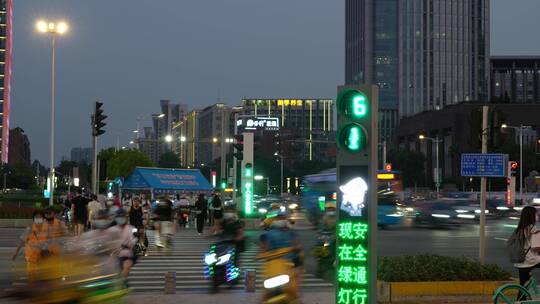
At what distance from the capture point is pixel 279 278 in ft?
37.3

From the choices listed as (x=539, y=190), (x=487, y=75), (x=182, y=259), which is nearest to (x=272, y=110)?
(x=487, y=75)

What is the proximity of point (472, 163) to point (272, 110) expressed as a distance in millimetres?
176639

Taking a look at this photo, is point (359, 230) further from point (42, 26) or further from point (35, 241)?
point (42, 26)

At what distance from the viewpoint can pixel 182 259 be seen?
75.1ft

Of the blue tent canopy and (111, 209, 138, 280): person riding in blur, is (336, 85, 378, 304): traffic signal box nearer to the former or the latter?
(111, 209, 138, 280): person riding in blur

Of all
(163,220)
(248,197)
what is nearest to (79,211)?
(163,220)

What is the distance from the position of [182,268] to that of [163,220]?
4.11m

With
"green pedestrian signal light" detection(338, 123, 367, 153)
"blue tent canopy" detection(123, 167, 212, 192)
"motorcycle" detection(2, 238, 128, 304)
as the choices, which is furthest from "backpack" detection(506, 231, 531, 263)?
"blue tent canopy" detection(123, 167, 212, 192)

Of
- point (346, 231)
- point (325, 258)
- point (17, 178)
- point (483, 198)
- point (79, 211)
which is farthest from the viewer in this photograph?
point (17, 178)

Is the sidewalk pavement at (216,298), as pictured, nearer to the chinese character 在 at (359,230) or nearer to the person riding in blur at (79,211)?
the chinese character 在 at (359,230)

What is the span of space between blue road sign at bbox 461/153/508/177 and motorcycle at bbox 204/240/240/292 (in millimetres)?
5008

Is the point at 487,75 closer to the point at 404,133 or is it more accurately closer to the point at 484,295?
the point at 404,133

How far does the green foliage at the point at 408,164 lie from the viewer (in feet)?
342

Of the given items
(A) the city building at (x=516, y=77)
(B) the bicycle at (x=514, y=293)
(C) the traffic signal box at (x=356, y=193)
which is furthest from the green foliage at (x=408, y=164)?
(C) the traffic signal box at (x=356, y=193)
